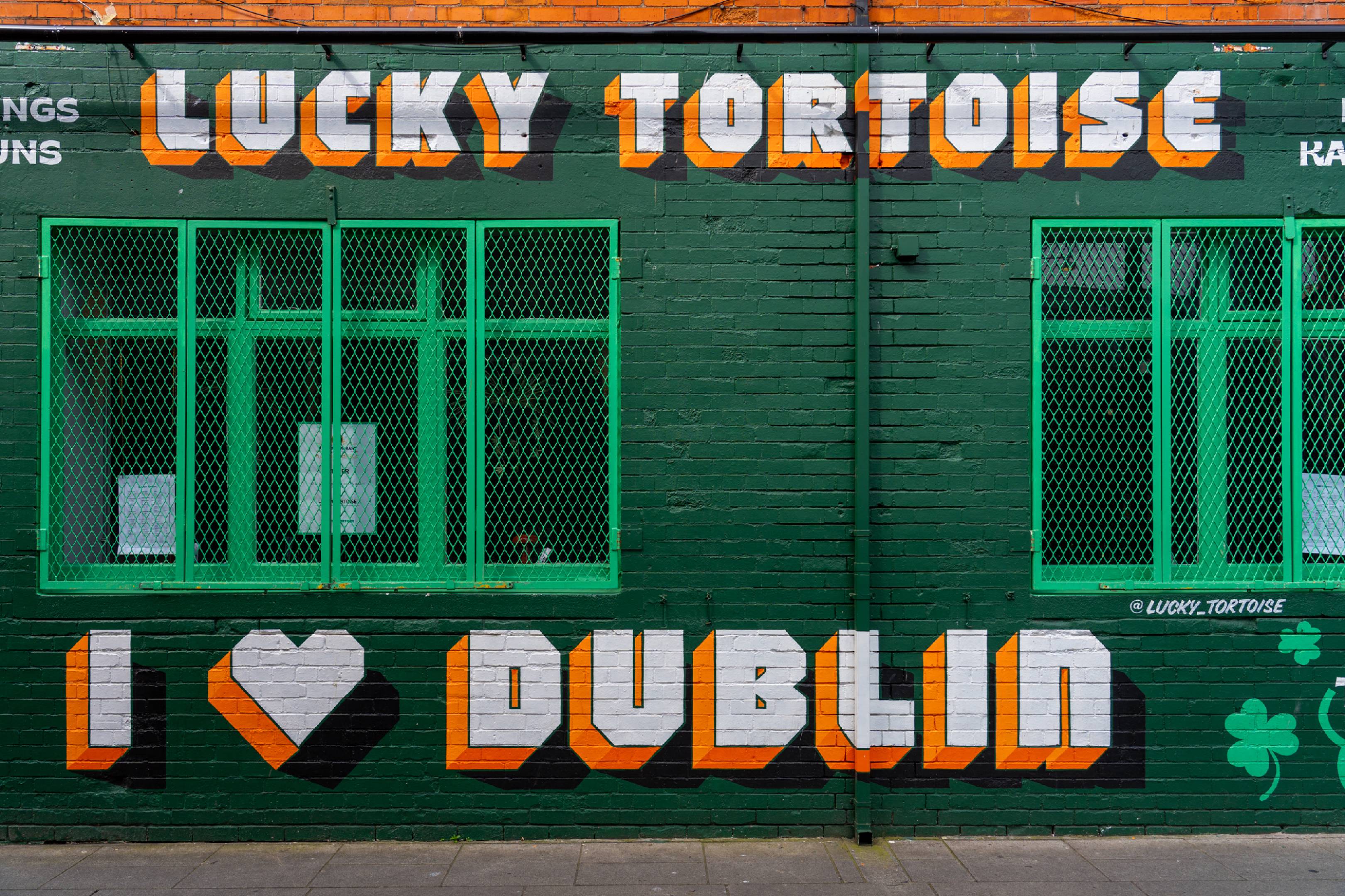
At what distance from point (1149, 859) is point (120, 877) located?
17.3 feet

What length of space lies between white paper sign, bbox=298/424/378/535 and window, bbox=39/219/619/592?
0.4 inches

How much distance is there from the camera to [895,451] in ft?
17.8

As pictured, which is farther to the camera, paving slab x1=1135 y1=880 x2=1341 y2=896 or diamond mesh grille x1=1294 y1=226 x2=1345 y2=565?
diamond mesh grille x1=1294 y1=226 x2=1345 y2=565

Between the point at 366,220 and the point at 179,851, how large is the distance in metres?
3.60

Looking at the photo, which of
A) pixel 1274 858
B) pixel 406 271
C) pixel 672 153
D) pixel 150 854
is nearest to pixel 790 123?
pixel 672 153

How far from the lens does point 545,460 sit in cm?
552

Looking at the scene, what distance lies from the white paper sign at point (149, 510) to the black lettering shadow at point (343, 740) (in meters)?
Answer: 1.32

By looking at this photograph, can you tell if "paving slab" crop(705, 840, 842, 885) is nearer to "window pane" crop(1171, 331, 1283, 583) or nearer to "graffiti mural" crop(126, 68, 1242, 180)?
"window pane" crop(1171, 331, 1283, 583)

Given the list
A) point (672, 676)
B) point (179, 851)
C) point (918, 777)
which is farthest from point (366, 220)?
point (918, 777)

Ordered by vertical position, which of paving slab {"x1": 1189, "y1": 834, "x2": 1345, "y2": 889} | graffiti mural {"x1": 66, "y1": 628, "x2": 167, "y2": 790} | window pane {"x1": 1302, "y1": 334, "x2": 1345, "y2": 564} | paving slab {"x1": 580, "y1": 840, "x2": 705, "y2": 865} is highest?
window pane {"x1": 1302, "y1": 334, "x2": 1345, "y2": 564}

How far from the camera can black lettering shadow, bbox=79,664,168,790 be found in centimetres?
532

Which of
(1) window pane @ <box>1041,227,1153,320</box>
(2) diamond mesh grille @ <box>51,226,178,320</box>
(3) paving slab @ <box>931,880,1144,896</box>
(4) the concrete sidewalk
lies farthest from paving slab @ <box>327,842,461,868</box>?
(1) window pane @ <box>1041,227,1153,320</box>

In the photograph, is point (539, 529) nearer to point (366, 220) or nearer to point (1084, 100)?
point (366, 220)

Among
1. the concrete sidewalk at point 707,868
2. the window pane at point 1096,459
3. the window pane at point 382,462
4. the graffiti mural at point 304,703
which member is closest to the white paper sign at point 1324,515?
the window pane at point 1096,459
